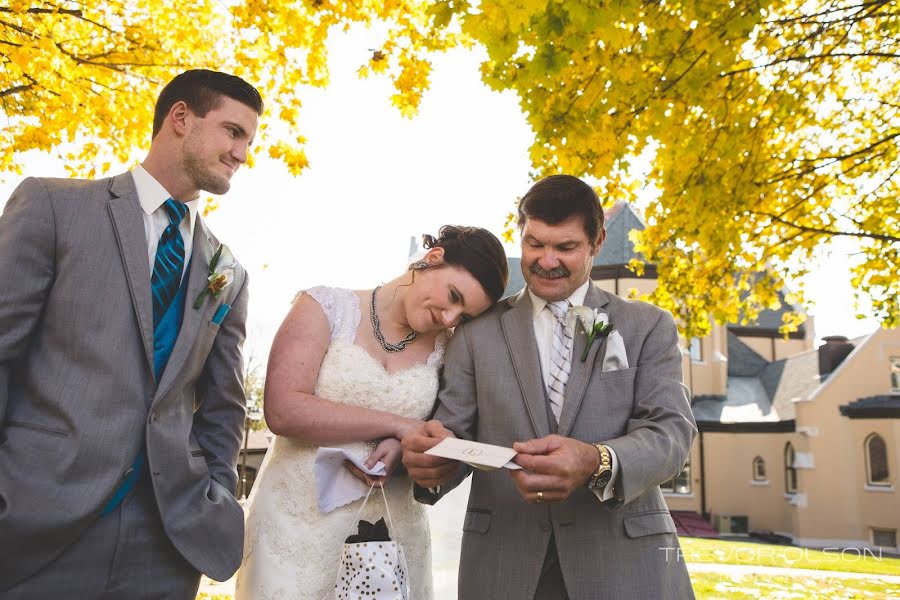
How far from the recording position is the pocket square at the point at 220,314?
2.46m

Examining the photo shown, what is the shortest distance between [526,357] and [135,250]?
152 centimetres

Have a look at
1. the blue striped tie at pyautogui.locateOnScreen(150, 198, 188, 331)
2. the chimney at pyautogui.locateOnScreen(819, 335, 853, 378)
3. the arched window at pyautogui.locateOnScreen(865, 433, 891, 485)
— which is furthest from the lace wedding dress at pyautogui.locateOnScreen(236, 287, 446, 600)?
the chimney at pyautogui.locateOnScreen(819, 335, 853, 378)

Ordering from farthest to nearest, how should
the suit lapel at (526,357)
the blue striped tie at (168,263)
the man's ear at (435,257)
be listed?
the man's ear at (435,257)
the suit lapel at (526,357)
the blue striped tie at (168,263)

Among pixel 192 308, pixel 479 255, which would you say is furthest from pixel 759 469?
pixel 192 308

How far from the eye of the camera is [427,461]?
2.44 m

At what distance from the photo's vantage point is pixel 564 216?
2.70 metres

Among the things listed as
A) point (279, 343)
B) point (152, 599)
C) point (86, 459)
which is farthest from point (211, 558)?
point (279, 343)

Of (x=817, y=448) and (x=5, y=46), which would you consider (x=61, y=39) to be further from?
(x=817, y=448)

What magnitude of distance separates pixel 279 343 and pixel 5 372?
104cm

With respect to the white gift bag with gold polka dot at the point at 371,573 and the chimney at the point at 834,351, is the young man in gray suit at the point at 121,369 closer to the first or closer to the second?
the white gift bag with gold polka dot at the point at 371,573

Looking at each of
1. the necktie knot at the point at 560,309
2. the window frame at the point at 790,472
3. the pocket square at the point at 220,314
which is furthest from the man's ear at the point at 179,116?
the window frame at the point at 790,472

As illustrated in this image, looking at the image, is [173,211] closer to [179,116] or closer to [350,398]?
[179,116]

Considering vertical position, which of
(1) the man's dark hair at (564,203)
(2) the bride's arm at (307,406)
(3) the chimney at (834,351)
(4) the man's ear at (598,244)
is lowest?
(2) the bride's arm at (307,406)

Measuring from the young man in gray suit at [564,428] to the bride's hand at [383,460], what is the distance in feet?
0.43
